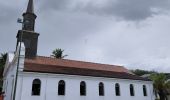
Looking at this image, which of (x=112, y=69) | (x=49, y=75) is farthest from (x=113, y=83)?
(x=49, y=75)

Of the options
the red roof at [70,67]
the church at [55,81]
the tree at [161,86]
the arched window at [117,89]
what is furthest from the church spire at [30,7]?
the tree at [161,86]

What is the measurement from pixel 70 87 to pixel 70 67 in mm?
5891

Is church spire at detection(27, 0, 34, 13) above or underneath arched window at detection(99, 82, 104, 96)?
above

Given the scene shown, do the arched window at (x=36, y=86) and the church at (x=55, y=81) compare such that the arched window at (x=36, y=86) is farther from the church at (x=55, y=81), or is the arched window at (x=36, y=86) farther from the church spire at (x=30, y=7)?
the church spire at (x=30, y=7)

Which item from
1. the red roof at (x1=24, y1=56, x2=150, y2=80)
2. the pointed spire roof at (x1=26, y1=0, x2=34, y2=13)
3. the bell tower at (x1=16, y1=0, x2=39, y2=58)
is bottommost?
the red roof at (x1=24, y1=56, x2=150, y2=80)

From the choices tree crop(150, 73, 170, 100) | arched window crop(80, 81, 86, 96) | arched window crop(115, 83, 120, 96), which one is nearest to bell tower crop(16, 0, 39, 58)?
arched window crop(80, 81, 86, 96)

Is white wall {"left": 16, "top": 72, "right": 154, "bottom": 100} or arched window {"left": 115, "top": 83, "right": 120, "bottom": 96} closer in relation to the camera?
white wall {"left": 16, "top": 72, "right": 154, "bottom": 100}

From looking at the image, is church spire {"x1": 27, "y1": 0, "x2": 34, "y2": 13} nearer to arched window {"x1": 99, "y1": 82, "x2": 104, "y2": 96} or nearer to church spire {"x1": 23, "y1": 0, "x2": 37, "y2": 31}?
church spire {"x1": 23, "y1": 0, "x2": 37, "y2": 31}

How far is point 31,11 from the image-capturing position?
3034 cm

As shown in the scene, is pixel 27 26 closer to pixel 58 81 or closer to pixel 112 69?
pixel 58 81

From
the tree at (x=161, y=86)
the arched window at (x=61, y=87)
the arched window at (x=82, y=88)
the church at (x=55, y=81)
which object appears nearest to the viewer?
the church at (x=55, y=81)

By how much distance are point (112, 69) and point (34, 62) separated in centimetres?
1513

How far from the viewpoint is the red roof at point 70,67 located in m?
25.3

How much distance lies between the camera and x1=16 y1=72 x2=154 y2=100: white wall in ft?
74.2
